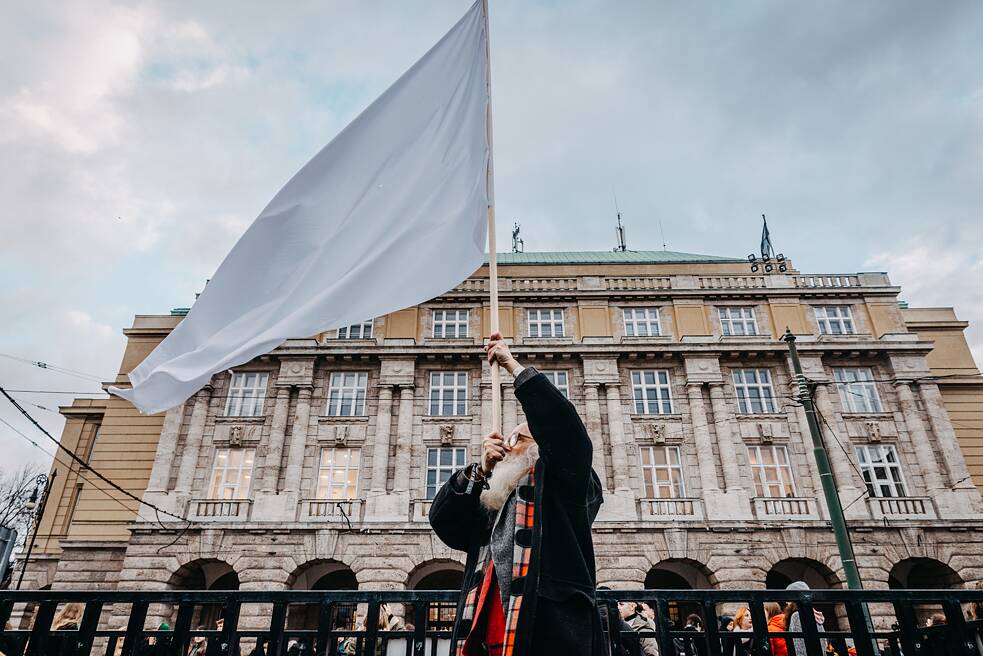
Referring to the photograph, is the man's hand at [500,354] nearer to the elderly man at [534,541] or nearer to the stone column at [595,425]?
the elderly man at [534,541]

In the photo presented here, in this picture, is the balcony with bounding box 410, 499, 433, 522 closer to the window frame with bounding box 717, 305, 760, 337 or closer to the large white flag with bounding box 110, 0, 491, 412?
the window frame with bounding box 717, 305, 760, 337

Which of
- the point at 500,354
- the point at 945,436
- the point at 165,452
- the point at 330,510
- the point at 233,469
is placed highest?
the point at 945,436

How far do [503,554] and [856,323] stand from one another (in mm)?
29758

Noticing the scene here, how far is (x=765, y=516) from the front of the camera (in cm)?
2269

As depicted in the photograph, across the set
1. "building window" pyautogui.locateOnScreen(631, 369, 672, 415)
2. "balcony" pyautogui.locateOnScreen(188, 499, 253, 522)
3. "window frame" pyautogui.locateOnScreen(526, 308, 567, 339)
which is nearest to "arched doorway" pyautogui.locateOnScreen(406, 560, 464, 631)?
"balcony" pyautogui.locateOnScreen(188, 499, 253, 522)

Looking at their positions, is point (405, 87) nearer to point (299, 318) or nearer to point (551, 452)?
point (299, 318)

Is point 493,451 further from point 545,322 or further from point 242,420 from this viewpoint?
point 545,322

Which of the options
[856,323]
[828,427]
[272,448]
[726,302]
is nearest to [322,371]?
[272,448]

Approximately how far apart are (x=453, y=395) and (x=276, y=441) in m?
7.61

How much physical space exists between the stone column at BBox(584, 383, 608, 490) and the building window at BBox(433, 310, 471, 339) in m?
6.48

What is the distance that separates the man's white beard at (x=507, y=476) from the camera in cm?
313

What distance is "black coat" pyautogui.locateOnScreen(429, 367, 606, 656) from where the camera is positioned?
258 cm

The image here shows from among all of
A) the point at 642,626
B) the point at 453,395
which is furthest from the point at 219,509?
the point at 642,626

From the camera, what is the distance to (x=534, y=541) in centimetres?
271
